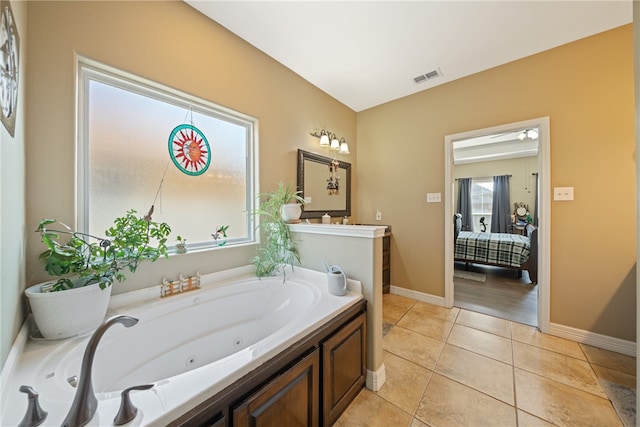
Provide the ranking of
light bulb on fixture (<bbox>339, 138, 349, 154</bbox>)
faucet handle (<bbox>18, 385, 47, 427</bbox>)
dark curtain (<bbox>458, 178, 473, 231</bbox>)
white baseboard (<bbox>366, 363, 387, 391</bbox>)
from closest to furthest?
faucet handle (<bbox>18, 385, 47, 427</bbox>) < white baseboard (<bbox>366, 363, 387, 391</bbox>) < light bulb on fixture (<bbox>339, 138, 349, 154</bbox>) < dark curtain (<bbox>458, 178, 473, 231</bbox>)

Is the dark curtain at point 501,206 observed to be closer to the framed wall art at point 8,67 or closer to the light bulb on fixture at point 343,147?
the light bulb on fixture at point 343,147

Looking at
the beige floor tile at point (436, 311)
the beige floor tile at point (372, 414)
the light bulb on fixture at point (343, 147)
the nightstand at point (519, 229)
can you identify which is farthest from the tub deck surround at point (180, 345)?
the nightstand at point (519, 229)

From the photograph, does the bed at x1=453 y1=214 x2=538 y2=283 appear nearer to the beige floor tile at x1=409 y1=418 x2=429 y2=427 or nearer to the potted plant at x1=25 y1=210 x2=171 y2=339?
the beige floor tile at x1=409 y1=418 x2=429 y2=427

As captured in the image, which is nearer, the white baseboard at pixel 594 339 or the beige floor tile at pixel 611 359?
the beige floor tile at pixel 611 359

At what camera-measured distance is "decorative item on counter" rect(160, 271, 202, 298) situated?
5.01 feet

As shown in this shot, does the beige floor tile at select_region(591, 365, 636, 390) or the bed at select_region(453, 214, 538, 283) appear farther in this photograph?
the bed at select_region(453, 214, 538, 283)

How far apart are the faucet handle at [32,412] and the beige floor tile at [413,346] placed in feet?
6.41

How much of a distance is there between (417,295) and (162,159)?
3068mm

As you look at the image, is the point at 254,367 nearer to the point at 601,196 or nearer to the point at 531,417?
the point at 531,417

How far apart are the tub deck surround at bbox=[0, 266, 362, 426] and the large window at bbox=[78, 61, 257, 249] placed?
18.8 inches

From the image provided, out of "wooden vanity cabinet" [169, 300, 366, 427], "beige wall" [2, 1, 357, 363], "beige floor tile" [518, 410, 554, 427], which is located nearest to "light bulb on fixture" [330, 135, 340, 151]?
"beige wall" [2, 1, 357, 363]

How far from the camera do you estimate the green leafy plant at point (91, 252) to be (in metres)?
1.06

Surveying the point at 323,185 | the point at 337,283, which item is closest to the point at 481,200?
the point at 323,185

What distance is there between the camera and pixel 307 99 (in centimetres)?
265
